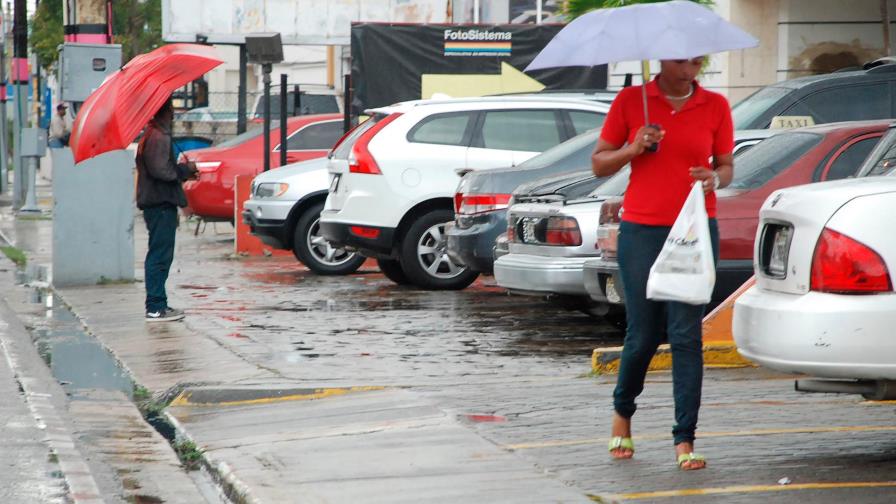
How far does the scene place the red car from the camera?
1984cm

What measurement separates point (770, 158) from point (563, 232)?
1.57 meters

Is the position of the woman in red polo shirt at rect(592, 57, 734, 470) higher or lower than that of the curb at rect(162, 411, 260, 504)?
higher

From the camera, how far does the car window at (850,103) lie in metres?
12.6

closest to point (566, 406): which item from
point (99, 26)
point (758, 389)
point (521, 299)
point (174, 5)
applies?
point (758, 389)

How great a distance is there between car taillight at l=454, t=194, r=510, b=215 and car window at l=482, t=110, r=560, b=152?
6.08 feet

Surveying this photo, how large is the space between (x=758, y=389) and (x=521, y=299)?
5406 millimetres

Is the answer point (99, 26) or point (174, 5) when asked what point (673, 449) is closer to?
point (99, 26)

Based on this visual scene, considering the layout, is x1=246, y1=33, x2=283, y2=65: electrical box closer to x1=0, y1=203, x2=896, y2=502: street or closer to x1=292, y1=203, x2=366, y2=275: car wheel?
x1=292, y1=203, x2=366, y2=275: car wheel

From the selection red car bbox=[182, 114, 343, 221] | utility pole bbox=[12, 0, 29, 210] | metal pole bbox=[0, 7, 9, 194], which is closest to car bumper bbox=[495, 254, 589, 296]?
red car bbox=[182, 114, 343, 221]

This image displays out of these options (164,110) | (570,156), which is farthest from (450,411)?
(164,110)

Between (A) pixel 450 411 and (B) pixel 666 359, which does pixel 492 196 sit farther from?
(A) pixel 450 411

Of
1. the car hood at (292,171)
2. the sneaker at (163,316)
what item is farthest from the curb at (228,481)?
the car hood at (292,171)

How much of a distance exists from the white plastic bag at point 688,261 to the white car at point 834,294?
310mm

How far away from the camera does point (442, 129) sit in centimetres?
1440
